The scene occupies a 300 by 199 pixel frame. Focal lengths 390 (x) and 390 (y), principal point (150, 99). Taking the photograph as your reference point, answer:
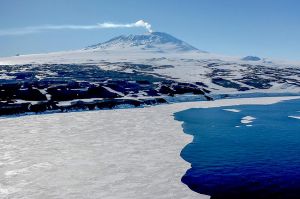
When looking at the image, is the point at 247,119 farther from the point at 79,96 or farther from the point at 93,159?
the point at 79,96

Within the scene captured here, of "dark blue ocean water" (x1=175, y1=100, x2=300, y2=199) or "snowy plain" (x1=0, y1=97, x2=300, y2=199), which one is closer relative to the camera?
"snowy plain" (x1=0, y1=97, x2=300, y2=199)

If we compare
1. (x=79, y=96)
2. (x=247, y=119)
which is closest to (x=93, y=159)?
(x=247, y=119)

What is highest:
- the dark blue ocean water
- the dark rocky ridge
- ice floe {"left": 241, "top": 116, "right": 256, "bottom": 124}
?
the dark rocky ridge

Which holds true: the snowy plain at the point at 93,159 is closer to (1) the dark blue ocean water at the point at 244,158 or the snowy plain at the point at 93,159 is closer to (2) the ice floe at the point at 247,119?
(1) the dark blue ocean water at the point at 244,158

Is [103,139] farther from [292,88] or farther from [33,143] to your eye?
[292,88]

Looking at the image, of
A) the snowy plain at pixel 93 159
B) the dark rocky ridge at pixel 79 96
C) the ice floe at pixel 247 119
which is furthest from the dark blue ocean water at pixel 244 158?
the dark rocky ridge at pixel 79 96

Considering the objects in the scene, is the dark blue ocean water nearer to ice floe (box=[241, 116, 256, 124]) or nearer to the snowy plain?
ice floe (box=[241, 116, 256, 124])

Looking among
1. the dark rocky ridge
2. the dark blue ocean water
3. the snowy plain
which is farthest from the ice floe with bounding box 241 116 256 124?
the dark rocky ridge
